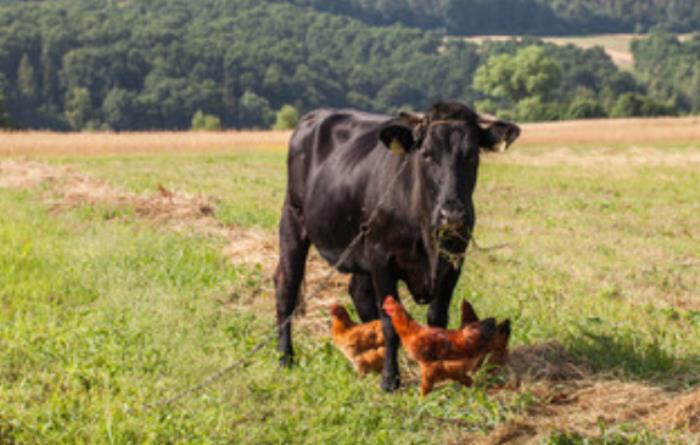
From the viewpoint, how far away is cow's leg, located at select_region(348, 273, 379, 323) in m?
8.25

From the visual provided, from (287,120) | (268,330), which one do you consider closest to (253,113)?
(287,120)

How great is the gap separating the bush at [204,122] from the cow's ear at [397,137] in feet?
294

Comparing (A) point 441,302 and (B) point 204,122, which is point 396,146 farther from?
(B) point 204,122

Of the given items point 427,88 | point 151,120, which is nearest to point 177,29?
point 151,120

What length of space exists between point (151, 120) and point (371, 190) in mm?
109426

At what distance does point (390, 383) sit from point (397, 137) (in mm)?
1787

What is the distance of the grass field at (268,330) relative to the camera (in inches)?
236

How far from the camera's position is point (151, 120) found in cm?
11344

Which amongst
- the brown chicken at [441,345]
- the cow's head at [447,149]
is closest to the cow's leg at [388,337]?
the brown chicken at [441,345]

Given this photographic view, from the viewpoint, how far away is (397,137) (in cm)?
662

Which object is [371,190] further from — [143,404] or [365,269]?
[143,404]

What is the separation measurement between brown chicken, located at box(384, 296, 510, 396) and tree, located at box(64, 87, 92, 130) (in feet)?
353

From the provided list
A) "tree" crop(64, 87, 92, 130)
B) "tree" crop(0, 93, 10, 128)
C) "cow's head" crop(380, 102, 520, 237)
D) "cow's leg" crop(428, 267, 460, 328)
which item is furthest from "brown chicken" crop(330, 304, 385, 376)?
"tree" crop(64, 87, 92, 130)

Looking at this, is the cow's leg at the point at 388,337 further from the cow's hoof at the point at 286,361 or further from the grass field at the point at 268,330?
the cow's hoof at the point at 286,361
